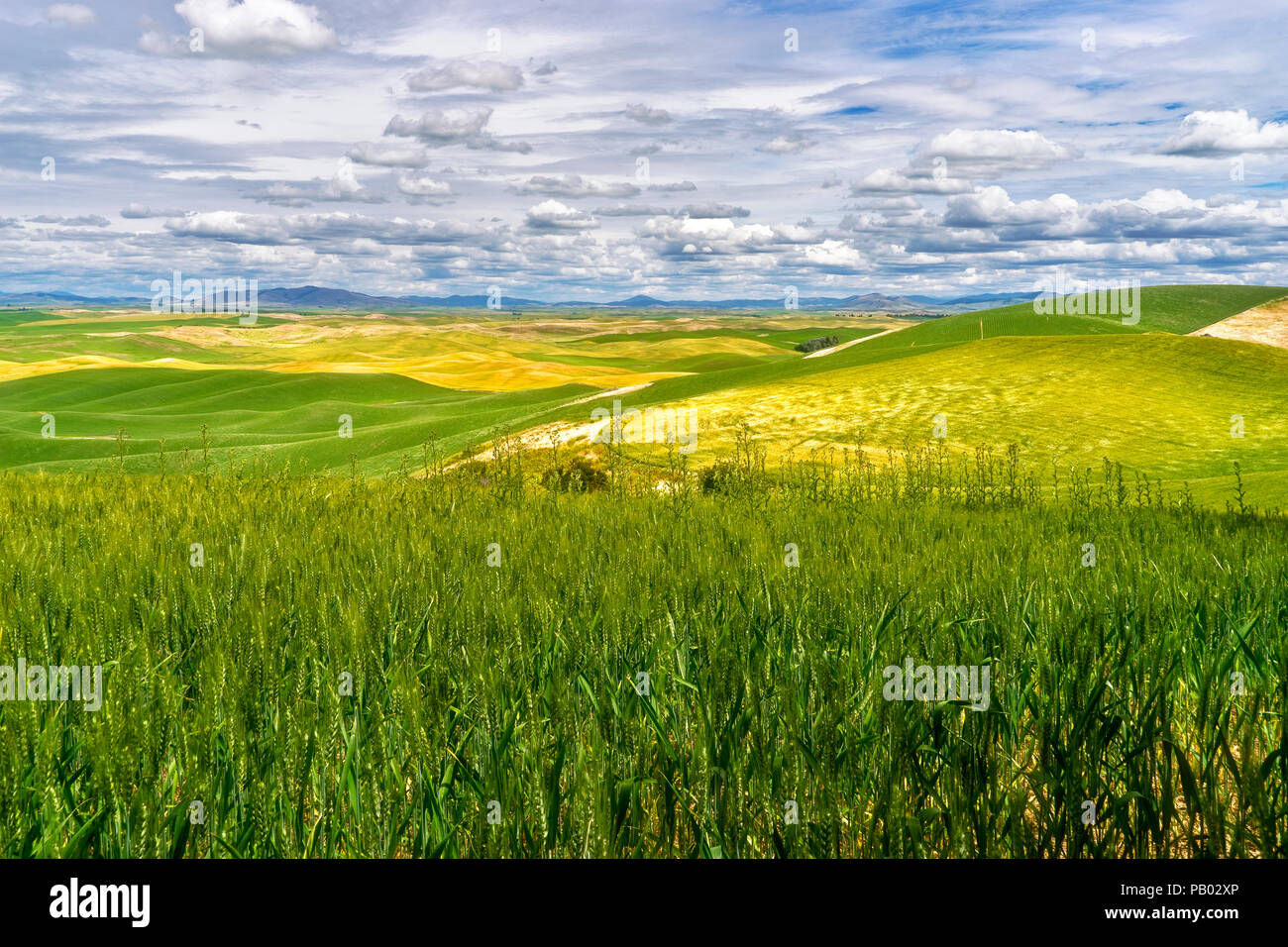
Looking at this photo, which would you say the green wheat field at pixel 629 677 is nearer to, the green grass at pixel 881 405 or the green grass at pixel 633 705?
the green grass at pixel 633 705

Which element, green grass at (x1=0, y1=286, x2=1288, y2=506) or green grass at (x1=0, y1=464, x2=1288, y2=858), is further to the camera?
green grass at (x1=0, y1=286, x2=1288, y2=506)

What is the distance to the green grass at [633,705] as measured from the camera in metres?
2.90

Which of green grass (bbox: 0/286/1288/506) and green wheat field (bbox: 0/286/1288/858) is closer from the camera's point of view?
green wheat field (bbox: 0/286/1288/858)

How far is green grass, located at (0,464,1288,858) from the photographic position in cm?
290

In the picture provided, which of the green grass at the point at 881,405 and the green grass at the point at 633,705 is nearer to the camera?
the green grass at the point at 633,705

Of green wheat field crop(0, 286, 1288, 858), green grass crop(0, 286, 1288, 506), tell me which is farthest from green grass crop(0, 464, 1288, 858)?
green grass crop(0, 286, 1288, 506)

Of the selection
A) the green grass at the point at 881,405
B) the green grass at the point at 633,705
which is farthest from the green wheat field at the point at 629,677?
the green grass at the point at 881,405

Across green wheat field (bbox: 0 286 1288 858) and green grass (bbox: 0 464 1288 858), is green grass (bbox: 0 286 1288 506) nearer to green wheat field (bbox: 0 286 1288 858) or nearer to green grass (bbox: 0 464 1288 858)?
green wheat field (bbox: 0 286 1288 858)

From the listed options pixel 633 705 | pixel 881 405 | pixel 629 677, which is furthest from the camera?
pixel 881 405

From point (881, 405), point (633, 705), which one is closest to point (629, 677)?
point (633, 705)

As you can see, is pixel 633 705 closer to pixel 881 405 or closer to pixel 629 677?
pixel 629 677

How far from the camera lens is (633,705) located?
3.58m
